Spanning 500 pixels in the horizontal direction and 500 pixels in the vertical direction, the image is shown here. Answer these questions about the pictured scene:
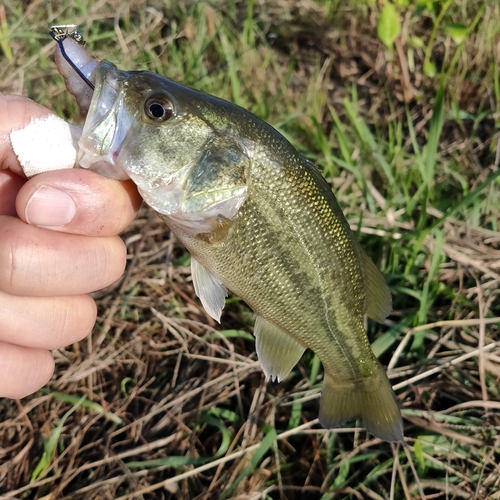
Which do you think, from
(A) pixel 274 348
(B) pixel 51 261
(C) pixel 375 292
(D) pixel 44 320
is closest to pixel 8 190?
(B) pixel 51 261

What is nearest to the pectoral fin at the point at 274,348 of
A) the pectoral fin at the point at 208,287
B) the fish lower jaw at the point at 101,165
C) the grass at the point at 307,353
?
the pectoral fin at the point at 208,287

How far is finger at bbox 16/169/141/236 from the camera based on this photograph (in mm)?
1504

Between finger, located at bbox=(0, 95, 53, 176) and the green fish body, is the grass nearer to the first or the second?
the green fish body

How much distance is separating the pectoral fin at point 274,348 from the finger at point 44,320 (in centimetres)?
68

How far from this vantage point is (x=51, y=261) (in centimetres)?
160

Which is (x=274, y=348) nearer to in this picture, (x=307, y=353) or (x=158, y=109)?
(x=307, y=353)

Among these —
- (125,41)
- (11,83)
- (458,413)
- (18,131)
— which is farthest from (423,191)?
(11,83)

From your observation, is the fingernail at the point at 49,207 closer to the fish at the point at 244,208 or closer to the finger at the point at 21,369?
the fish at the point at 244,208

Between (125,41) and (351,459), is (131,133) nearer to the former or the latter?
(351,459)

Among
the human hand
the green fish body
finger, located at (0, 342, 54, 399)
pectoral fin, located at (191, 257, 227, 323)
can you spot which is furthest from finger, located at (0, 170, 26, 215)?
pectoral fin, located at (191, 257, 227, 323)

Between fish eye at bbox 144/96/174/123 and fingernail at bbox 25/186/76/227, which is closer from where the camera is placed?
fingernail at bbox 25/186/76/227

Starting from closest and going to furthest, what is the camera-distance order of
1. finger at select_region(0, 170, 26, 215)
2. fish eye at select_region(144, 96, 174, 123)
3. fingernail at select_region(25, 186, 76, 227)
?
fingernail at select_region(25, 186, 76, 227)
fish eye at select_region(144, 96, 174, 123)
finger at select_region(0, 170, 26, 215)

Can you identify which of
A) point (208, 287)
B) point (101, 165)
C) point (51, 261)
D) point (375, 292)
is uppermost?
point (101, 165)

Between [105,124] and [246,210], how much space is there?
0.54 metres
